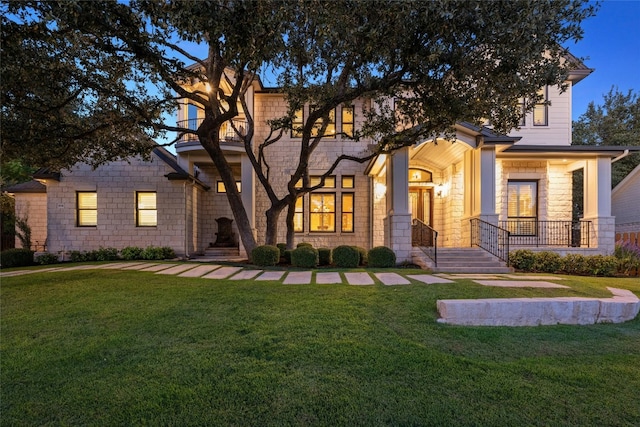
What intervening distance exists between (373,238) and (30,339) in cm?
1116

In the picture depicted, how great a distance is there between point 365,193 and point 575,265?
7516mm

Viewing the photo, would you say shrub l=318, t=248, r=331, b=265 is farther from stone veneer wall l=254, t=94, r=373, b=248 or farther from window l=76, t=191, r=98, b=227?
window l=76, t=191, r=98, b=227

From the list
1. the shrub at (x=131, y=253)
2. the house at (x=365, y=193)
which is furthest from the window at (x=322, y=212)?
the shrub at (x=131, y=253)

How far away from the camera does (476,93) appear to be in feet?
23.0

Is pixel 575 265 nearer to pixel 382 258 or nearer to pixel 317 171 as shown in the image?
pixel 382 258

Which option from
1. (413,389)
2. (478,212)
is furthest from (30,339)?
(478,212)

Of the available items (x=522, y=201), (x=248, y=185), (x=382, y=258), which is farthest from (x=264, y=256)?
(x=522, y=201)

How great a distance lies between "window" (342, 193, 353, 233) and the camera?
1414cm

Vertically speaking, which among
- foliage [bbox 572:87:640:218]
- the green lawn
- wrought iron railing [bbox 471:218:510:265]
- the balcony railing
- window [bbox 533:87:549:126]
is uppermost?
foliage [bbox 572:87:640:218]

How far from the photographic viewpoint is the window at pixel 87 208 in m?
13.0

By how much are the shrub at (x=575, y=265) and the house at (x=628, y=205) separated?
6.28 m

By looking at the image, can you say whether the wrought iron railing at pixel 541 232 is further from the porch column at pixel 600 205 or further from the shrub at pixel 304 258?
the shrub at pixel 304 258

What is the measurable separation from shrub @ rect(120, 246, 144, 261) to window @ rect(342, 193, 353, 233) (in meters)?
8.04

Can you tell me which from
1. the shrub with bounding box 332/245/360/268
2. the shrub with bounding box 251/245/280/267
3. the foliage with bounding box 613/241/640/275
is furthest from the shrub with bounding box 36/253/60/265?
the foliage with bounding box 613/241/640/275
